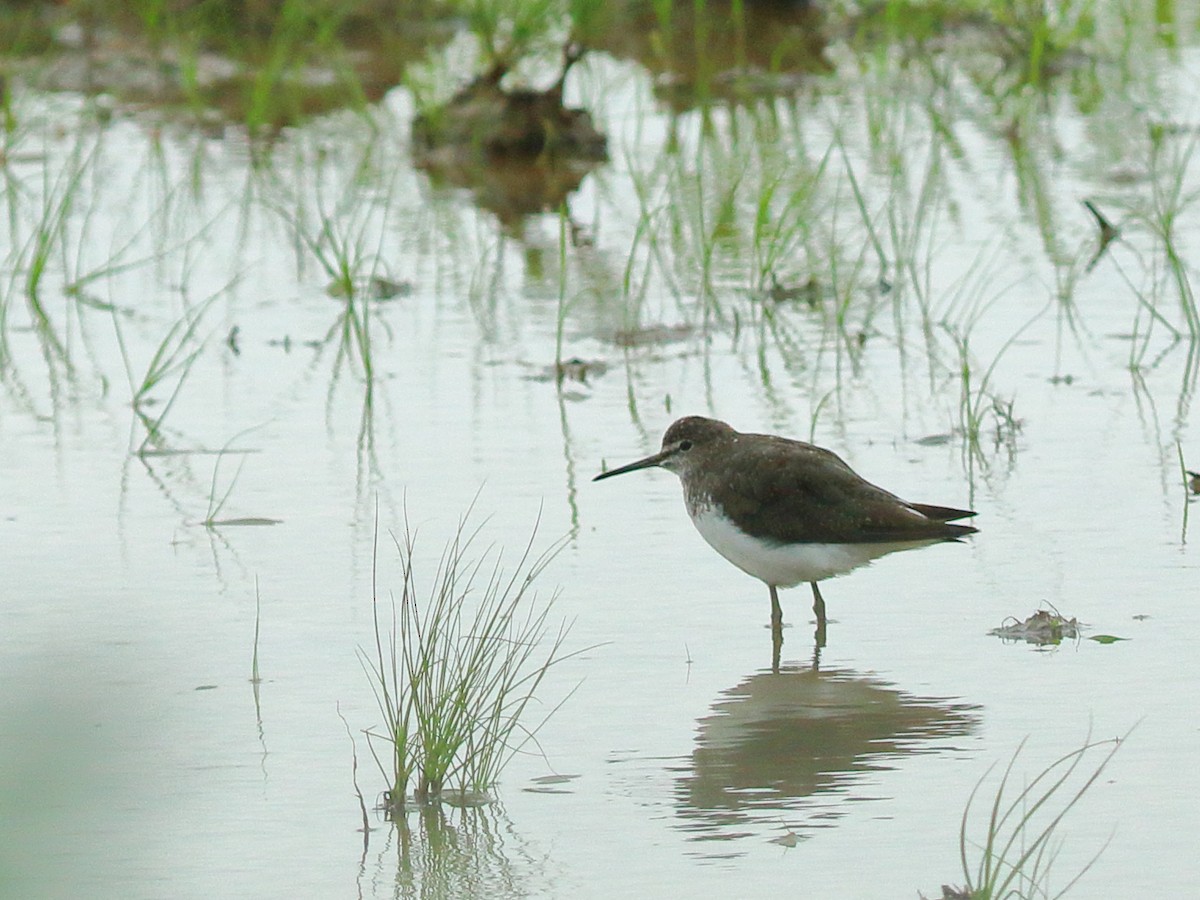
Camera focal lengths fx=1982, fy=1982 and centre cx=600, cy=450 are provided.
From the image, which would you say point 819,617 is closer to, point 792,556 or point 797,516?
point 792,556

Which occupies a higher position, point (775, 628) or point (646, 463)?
point (646, 463)

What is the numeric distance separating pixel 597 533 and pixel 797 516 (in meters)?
0.91

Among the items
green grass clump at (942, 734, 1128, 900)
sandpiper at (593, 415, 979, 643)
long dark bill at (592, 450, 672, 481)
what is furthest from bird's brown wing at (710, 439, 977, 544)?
green grass clump at (942, 734, 1128, 900)

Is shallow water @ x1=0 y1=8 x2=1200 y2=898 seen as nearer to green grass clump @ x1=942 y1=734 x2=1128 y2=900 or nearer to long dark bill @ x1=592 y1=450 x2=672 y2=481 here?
green grass clump @ x1=942 y1=734 x2=1128 y2=900

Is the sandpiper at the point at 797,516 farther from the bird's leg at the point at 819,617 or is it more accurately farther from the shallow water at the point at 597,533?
the shallow water at the point at 597,533

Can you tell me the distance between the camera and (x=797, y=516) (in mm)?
5145

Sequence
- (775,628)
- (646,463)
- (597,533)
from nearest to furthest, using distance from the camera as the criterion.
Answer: (775,628) < (646,463) < (597,533)

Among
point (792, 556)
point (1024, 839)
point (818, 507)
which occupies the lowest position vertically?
point (1024, 839)

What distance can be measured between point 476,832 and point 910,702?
3.90 ft

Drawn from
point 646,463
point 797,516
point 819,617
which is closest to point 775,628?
point 819,617

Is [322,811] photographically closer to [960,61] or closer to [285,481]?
[285,481]

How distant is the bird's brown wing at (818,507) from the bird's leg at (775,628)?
0.16 metres

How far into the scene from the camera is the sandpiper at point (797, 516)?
5051mm

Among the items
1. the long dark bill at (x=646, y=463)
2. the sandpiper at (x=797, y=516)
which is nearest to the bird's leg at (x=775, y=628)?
the sandpiper at (x=797, y=516)
